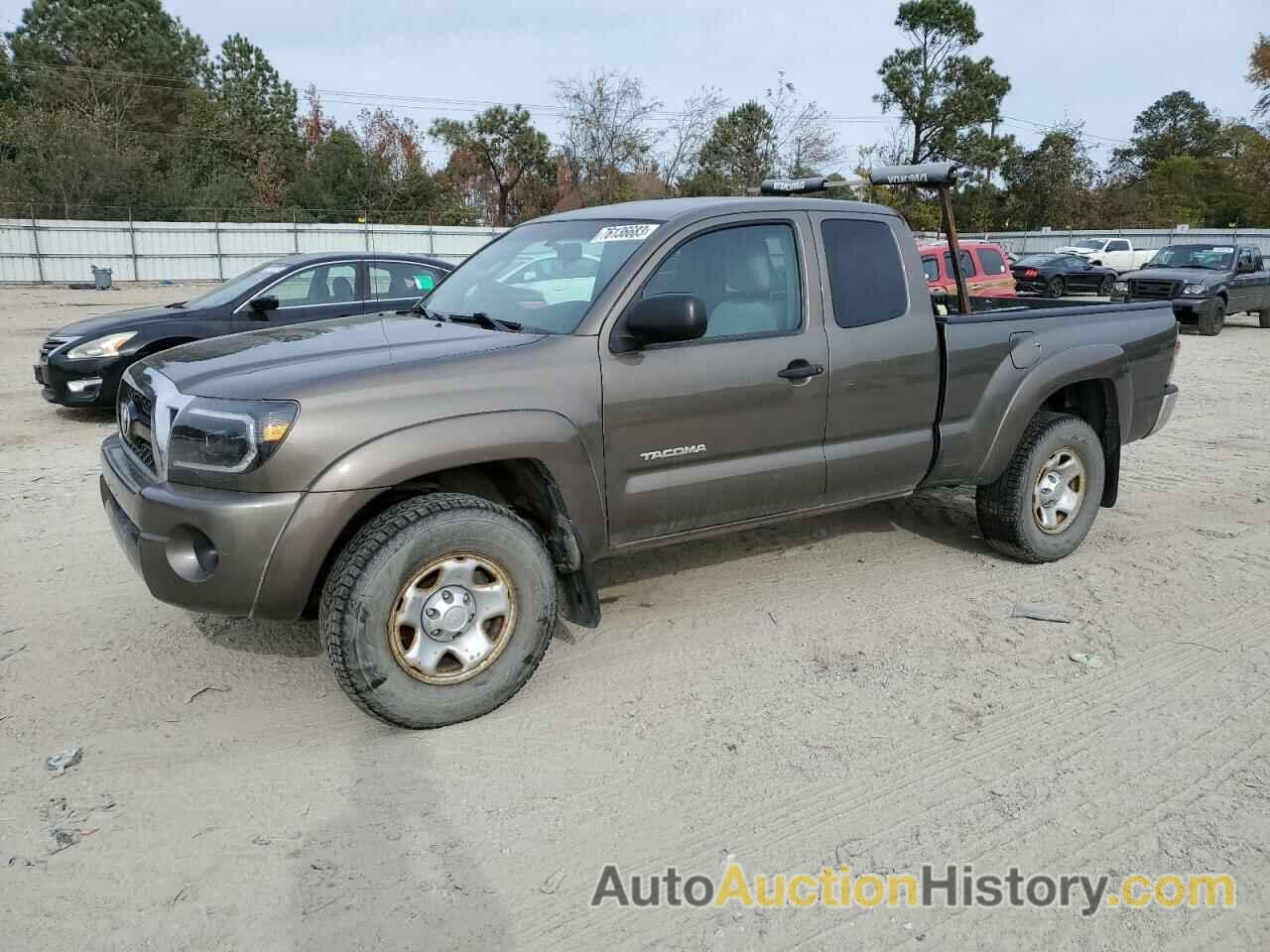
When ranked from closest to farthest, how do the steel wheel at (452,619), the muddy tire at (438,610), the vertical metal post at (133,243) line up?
the muddy tire at (438,610) → the steel wheel at (452,619) → the vertical metal post at (133,243)

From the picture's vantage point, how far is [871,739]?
3414mm

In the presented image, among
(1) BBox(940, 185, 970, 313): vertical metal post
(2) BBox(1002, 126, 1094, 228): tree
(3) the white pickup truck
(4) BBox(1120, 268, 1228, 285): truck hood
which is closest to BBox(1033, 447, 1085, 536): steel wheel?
(1) BBox(940, 185, 970, 313): vertical metal post

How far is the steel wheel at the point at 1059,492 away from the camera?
507 cm

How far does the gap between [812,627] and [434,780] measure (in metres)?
1.93

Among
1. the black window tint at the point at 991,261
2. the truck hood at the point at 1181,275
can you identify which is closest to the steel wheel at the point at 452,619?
the black window tint at the point at 991,261

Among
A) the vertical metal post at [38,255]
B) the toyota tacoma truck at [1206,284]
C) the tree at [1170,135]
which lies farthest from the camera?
the tree at [1170,135]

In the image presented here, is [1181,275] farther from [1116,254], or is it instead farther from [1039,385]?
[1039,385]

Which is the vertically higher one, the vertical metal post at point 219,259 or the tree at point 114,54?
the tree at point 114,54

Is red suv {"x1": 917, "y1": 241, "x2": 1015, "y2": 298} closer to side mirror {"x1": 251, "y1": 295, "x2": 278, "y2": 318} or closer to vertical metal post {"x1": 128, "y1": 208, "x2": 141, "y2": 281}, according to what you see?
side mirror {"x1": 251, "y1": 295, "x2": 278, "y2": 318}

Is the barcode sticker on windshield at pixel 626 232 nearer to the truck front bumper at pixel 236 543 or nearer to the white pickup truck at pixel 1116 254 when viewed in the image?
the truck front bumper at pixel 236 543

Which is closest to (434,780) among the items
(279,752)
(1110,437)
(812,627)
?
(279,752)

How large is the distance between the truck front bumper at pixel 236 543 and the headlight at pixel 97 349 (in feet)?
19.8

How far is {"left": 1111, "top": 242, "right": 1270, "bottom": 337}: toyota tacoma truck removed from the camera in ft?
59.2

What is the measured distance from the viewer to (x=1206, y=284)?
1806 centimetres
